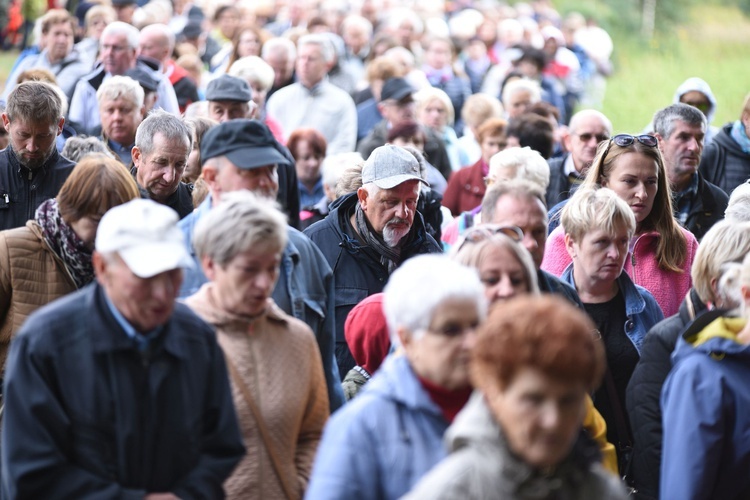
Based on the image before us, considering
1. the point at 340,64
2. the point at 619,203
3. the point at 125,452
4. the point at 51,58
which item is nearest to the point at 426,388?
the point at 125,452

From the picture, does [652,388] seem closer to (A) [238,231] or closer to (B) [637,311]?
(B) [637,311]

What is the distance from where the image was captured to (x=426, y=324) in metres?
3.84

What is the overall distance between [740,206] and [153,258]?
403 cm

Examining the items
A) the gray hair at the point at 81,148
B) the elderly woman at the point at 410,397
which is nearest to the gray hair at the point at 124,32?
the gray hair at the point at 81,148

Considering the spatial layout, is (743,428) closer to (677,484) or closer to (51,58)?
(677,484)

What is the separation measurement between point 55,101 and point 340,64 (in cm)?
966

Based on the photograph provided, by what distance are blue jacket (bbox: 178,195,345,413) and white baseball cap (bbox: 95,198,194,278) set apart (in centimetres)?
102

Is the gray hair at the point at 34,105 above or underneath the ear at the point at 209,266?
underneath

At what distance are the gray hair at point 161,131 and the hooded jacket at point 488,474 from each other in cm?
399

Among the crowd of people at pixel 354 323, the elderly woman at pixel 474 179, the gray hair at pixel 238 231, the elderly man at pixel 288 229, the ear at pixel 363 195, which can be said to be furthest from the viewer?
the elderly woman at pixel 474 179

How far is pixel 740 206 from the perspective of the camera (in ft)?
22.3

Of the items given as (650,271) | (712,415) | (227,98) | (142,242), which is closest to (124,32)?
(227,98)

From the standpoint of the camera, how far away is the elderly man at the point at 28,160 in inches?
267

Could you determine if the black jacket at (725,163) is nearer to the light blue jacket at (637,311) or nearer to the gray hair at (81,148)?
the light blue jacket at (637,311)
